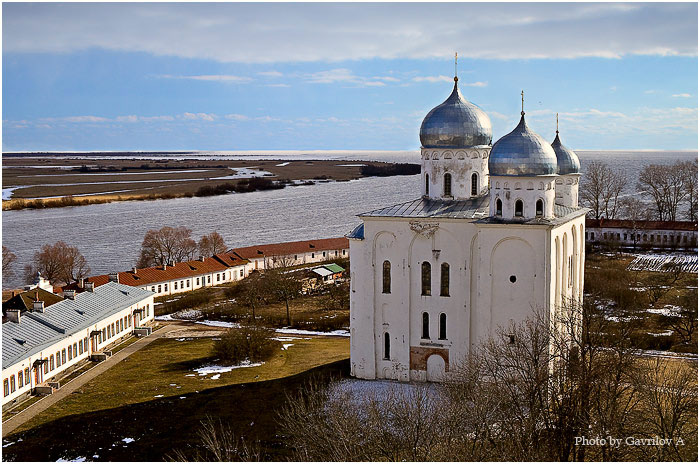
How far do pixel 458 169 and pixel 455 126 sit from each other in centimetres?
117

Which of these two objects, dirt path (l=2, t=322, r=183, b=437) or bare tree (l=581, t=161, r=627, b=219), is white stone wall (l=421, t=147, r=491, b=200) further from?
bare tree (l=581, t=161, r=627, b=219)

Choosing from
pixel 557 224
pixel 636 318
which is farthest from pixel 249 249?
pixel 557 224

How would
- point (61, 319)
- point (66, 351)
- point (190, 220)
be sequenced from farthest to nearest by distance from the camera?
point (190, 220), point (61, 319), point (66, 351)

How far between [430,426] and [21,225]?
6501cm

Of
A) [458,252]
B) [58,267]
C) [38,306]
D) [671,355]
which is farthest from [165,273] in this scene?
[671,355]

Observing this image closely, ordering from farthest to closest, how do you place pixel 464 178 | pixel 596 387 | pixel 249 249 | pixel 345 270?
pixel 249 249 < pixel 345 270 < pixel 464 178 < pixel 596 387

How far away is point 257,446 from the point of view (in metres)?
16.3

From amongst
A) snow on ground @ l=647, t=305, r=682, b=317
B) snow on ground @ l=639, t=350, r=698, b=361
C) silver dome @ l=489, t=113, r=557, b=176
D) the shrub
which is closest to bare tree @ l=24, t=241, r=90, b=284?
the shrub

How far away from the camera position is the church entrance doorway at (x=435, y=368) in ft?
66.6

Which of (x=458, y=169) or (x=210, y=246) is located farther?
(x=210, y=246)

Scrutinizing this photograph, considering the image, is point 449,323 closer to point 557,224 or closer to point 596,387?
point 557,224

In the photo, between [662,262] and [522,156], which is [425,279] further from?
[662,262]

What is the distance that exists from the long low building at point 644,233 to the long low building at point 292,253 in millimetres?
16115

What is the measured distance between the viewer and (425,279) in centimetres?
2039
